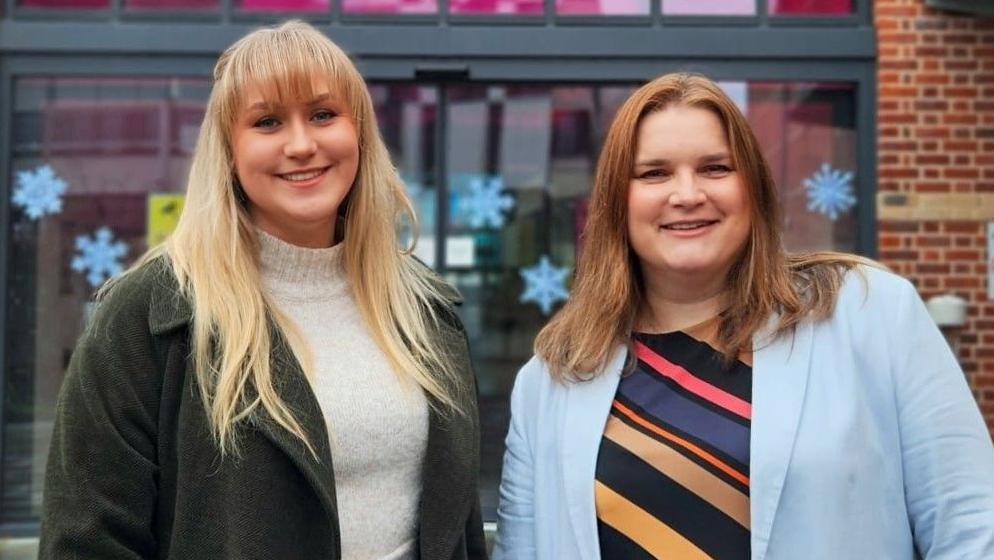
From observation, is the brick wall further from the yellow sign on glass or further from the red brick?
the yellow sign on glass

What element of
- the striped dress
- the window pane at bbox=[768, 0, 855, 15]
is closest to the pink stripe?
the striped dress

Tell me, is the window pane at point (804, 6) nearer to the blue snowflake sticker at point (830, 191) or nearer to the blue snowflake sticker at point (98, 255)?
the blue snowflake sticker at point (830, 191)

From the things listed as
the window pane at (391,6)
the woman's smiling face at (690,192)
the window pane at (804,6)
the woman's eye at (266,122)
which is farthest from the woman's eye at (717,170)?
the window pane at (804,6)

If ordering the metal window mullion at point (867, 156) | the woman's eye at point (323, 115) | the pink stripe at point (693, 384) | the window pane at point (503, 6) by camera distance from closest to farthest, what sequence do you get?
the pink stripe at point (693, 384)
the woman's eye at point (323, 115)
the metal window mullion at point (867, 156)
the window pane at point (503, 6)

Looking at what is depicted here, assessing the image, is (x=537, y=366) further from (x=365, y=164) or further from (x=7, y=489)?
(x=7, y=489)

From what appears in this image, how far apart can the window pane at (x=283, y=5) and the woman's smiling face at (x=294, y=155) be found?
4.12m

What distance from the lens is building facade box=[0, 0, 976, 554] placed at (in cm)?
586

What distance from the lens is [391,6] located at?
19.8ft

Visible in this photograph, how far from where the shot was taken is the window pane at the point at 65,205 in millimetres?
5941

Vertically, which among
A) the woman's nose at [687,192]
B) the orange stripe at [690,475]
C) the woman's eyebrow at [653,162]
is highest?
the woman's eyebrow at [653,162]

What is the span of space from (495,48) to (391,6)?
660 millimetres

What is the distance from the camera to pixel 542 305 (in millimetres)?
6176

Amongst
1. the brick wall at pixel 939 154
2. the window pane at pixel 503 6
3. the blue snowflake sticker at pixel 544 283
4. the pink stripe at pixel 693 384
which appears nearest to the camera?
the pink stripe at pixel 693 384

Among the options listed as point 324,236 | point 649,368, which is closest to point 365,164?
point 324,236
